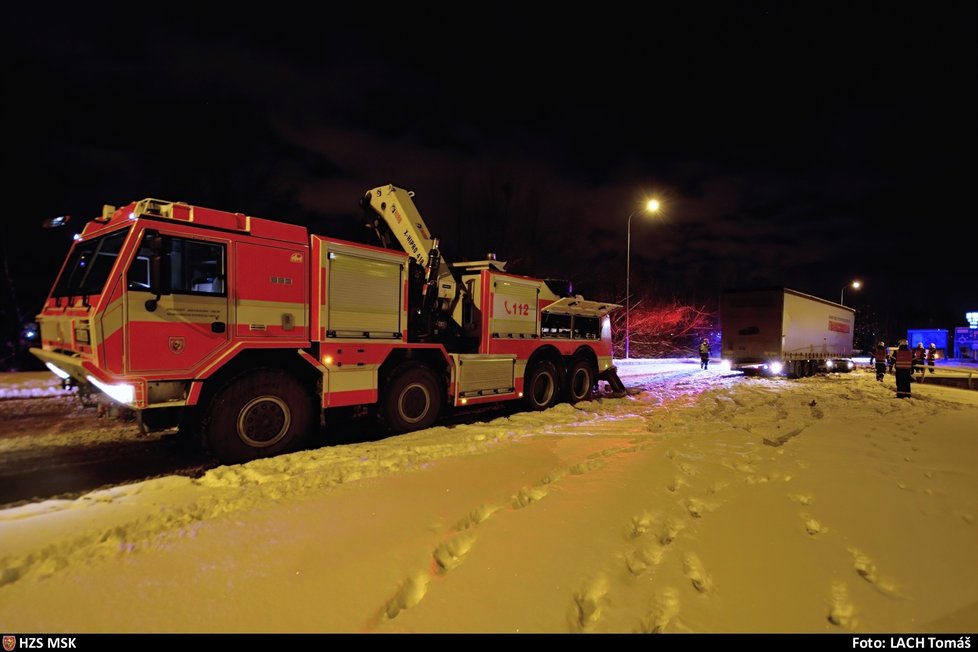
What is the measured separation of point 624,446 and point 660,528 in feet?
8.39

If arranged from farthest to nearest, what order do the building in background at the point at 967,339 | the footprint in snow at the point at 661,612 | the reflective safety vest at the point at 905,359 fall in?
the building in background at the point at 967,339, the reflective safety vest at the point at 905,359, the footprint in snow at the point at 661,612

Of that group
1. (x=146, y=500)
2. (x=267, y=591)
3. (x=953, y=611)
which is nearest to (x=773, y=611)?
(x=953, y=611)

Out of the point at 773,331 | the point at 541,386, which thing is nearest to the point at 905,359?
the point at 773,331

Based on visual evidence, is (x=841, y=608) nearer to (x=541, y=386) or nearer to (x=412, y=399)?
(x=412, y=399)

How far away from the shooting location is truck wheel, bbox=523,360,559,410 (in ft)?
32.4

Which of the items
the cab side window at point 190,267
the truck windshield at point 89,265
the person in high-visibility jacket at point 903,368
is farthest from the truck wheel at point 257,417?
the person in high-visibility jacket at point 903,368

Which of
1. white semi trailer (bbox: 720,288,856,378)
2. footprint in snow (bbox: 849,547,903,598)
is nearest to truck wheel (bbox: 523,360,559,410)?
footprint in snow (bbox: 849,547,903,598)

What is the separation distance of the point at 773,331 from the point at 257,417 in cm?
1960

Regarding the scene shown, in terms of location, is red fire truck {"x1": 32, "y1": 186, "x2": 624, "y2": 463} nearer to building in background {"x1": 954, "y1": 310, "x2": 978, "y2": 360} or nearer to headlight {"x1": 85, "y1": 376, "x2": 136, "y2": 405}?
headlight {"x1": 85, "y1": 376, "x2": 136, "y2": 405}

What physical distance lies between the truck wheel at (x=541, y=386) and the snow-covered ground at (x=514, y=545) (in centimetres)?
395

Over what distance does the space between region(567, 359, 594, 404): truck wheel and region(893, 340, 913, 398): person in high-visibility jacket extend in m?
9.00

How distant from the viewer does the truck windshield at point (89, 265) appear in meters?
5.38

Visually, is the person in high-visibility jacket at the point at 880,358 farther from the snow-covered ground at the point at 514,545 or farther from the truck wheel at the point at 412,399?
the truck wheel at the point at 412,399
